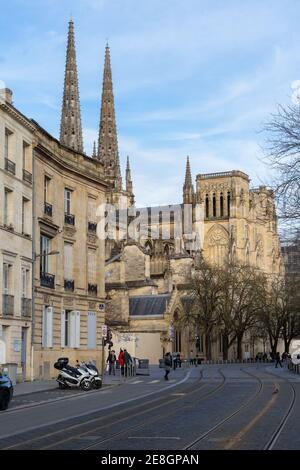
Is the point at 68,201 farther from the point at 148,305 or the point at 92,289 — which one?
the point at 148,305

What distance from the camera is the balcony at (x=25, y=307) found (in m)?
38.1

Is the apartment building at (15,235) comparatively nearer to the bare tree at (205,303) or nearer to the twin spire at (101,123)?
the bare tree at (205,303)

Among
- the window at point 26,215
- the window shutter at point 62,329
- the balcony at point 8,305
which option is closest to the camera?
the balcony at point 8,305

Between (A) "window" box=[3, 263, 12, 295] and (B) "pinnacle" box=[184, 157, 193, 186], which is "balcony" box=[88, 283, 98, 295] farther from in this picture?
(B) "pinnacle" box=[184, 157, 193, 186]

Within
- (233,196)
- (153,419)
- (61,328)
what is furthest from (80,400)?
(233,196)

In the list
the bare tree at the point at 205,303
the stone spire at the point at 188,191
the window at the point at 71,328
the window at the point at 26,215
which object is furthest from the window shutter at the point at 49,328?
the stone spire at the point at 188,191

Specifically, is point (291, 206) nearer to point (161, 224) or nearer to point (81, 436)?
point (81, 436)

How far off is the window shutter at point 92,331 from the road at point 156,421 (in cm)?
1544

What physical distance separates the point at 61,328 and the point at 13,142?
34.6ft

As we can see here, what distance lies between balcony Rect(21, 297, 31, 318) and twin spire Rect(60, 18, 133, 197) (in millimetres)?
79228

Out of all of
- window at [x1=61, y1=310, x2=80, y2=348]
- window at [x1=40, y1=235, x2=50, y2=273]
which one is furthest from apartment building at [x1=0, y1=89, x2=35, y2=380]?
window at [x1=61, y1=310, x2=80, y2=348]

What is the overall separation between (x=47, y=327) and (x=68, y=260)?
15.6 ft

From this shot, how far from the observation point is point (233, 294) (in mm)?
88938

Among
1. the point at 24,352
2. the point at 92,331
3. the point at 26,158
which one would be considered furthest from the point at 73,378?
the point at 92,331
